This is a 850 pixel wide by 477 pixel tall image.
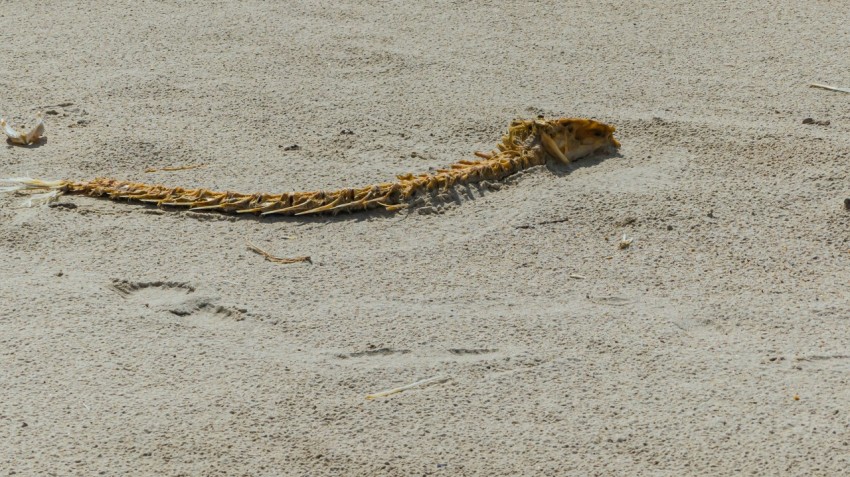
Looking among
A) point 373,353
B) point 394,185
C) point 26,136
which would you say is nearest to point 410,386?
point 373,353

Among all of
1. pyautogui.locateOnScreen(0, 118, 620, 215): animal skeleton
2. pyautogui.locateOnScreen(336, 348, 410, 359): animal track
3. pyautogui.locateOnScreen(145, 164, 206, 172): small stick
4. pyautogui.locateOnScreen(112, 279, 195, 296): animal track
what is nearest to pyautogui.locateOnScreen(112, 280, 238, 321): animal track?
pyautogui.locateOnScreen(112, 279, 195, 296): animal track

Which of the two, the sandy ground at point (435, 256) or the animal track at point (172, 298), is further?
the animal track at point (172, 298)

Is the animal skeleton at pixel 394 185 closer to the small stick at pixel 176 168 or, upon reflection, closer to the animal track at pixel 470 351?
the small stick at pixel 176 168

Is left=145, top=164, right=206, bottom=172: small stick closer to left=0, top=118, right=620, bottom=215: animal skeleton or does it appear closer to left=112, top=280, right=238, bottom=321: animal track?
left=0, top=118, right=620, bottom=215: animal skeleton

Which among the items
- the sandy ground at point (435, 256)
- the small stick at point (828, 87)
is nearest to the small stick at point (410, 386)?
the sandy ground at point (435, 256)

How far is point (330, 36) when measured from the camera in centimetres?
588

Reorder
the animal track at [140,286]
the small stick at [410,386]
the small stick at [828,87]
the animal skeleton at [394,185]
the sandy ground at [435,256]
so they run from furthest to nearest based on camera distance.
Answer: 1. the small stick at [828,87]
2. the animal skeleton at [394,185]
3. the animal track at [140,286]
4. the small stick at [410,386]
5. the sandy ground at [435,256]

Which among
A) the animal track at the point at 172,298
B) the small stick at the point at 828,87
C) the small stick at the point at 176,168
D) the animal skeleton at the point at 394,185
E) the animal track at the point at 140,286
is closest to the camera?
the animal track at the point at 172,298

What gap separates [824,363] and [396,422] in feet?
3.75

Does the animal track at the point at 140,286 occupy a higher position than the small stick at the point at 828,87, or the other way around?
the small stick at the point at 828,87

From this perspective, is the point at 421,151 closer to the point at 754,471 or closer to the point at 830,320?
the point at 830,320

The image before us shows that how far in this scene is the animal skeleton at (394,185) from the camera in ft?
13.7

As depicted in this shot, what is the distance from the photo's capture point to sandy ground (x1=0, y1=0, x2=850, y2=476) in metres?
2.96

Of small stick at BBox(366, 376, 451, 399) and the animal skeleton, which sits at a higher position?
the animal skeleton
